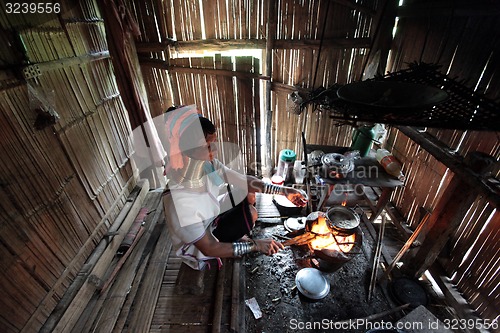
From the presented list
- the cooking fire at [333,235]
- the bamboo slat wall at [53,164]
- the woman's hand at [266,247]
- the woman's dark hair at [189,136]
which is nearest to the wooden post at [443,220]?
the cooking fire at [333,235]

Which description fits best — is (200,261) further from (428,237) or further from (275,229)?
(428,237)

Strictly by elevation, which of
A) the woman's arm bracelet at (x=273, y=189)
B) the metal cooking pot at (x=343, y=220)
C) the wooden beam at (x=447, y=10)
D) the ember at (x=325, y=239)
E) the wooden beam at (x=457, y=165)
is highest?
the wooden beam at (x=447, y=10)

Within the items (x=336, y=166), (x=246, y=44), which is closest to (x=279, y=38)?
(x=246, y=44)

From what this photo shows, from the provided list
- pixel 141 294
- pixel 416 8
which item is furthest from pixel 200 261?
pixel 416 8

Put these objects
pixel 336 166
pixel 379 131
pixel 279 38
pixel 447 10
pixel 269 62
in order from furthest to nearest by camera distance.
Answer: pixel 269 62 → pixel 279 38 → pixel 379 131 → pixel 336 166 → pixel 447 10

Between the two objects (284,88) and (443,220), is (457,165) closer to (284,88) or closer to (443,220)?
(443,220)

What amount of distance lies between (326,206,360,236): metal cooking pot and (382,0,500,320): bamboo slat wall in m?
1.43

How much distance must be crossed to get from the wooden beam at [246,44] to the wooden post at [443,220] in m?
2.85

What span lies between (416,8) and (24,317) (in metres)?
6.36

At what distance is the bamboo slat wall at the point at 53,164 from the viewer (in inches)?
99.9

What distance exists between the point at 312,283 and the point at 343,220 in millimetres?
996

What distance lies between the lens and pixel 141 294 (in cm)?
327

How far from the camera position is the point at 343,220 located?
351 cm

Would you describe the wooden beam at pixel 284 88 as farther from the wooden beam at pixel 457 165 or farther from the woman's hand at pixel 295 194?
the woman's hand at pixel 295 194
